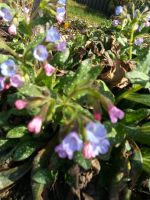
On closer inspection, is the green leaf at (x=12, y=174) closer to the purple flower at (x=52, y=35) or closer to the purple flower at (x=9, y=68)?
the purple flower at (x=9, y=68)

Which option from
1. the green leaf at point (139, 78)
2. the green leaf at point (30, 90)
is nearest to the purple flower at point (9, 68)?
the green leaf at point (30, 90)

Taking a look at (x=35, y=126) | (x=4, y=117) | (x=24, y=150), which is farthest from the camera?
(x=4, y=117)

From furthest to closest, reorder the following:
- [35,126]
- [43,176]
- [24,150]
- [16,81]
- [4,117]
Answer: [4,117] < [24,150] < [43,176] < [16,81] < [35,126]

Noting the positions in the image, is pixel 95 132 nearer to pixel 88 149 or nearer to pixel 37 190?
pixel 88 149

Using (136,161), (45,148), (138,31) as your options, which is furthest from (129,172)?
(138,31)

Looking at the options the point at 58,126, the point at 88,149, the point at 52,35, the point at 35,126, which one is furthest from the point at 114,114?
the point at 58,126

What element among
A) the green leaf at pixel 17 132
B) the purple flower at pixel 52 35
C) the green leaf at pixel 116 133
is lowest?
the green leaf at pixel 17 132
